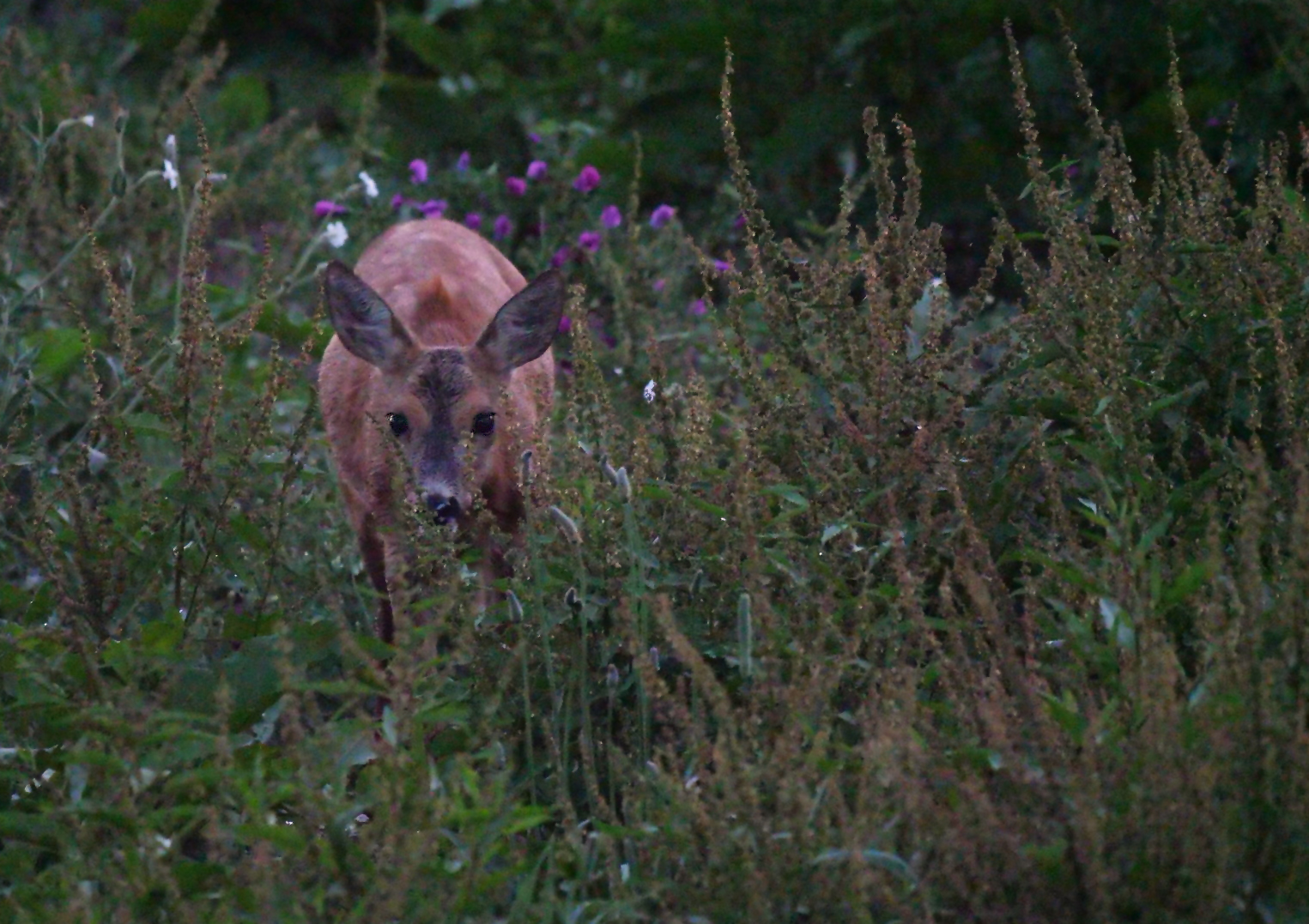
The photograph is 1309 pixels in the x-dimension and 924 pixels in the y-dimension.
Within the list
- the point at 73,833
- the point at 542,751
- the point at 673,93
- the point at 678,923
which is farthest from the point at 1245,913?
the point at 673,93

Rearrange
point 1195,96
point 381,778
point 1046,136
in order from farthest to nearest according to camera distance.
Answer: point 1046,136, point 1195,96, point 381,778

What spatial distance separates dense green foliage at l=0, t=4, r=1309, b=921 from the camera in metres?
2.95

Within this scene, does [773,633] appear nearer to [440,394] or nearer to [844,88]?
[440,394]

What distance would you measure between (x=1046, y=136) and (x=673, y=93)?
1718mm

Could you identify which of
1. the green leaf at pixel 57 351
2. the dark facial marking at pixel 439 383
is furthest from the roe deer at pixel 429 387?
the green leaf at pixel 57 351

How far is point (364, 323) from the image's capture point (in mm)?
5703

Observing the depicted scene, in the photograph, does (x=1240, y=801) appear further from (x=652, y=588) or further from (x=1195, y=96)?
(x=1195, y=96)

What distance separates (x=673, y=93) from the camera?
333 inches

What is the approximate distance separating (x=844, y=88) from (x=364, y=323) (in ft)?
9.63

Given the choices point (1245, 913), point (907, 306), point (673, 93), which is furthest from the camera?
point (673, 93)

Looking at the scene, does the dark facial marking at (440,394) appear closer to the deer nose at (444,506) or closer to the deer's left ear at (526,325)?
the deer's left ear at (526,325)

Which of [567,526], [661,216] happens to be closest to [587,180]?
[661,216]

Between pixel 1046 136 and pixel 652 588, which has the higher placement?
pixel 1046 136

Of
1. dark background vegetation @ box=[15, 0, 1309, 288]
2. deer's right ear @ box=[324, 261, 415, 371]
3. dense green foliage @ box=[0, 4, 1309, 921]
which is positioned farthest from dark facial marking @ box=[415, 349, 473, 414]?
dark background vegetation @ box=[15, 0, 1309, 288]
